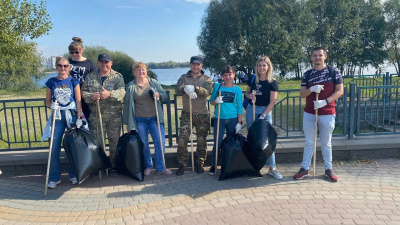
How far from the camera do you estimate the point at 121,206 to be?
148 inches

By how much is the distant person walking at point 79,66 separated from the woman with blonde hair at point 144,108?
66cm

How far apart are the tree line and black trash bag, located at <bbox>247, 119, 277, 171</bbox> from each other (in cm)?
2712

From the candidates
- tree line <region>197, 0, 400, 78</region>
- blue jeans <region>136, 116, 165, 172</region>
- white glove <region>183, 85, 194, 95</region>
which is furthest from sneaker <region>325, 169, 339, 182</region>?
tree line <region>197, 0, 400, 78</region>

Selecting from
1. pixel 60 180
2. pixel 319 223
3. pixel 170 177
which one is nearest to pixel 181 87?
pixel 170 177

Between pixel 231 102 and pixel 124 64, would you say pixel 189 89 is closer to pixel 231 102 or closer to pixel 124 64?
pixel 231 102

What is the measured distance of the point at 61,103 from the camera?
4293 millimetres

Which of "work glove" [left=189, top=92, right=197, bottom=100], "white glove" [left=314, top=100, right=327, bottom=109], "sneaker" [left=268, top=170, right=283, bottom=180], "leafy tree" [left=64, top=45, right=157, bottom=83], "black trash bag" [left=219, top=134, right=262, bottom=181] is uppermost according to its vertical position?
"leafy tree" [left=64, top=45, right=157, bottom=83]

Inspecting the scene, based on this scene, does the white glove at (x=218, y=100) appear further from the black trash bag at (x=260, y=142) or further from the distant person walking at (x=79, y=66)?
the distant person walking at (x=79, y=66)

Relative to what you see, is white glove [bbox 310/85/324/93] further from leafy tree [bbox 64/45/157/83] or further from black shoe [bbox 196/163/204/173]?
leafy tree [bbox 64/45/157/83]

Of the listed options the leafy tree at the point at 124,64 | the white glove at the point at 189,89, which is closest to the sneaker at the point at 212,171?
the white glove at the point at 189,89

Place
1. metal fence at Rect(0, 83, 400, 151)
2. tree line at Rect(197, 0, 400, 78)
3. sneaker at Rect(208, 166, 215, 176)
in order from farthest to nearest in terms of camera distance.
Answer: tree line at Rect(197, 0, 400, 78)
metal fence at Rect(0, 83, 400, 151)
sneaker at Rect(208, 166, 215, 176)

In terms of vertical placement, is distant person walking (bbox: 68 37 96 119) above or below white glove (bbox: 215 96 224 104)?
above

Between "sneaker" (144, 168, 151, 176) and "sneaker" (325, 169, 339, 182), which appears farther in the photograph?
"sneaker" (144, 168, 151, 176)

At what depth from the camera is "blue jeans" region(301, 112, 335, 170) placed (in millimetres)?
4238
